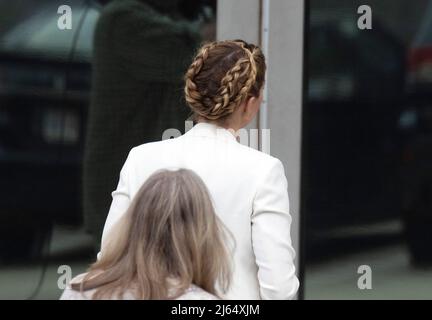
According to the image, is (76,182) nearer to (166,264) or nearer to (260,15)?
(260,15)

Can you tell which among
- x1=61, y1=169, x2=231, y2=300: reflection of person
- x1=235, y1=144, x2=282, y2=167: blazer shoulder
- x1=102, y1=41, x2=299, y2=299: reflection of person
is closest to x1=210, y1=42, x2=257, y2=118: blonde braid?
x1=102, y1=41, x2=299, y2=299: reflection of person

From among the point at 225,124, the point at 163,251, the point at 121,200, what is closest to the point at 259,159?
the point at 225,124

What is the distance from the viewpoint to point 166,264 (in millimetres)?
2643

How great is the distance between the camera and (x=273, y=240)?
10.0ft

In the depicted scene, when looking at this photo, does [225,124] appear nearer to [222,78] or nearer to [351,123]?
[222,78]

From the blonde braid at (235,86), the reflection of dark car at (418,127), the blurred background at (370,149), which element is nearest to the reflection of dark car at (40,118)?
the blurred background at (370,149)

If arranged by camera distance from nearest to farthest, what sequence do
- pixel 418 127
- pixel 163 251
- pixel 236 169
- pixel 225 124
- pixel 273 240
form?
pixel 163 251 → pixel 273 240 → pixel 236 169 → pixel 225 124 → pixel 418 127

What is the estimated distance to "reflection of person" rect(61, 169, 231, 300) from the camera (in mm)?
2625

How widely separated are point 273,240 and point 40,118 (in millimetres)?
2507

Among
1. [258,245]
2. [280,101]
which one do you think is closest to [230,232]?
[258,245]

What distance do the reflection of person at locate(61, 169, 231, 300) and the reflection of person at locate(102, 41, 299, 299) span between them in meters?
0.32

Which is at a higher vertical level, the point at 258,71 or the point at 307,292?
the point at 258,71
